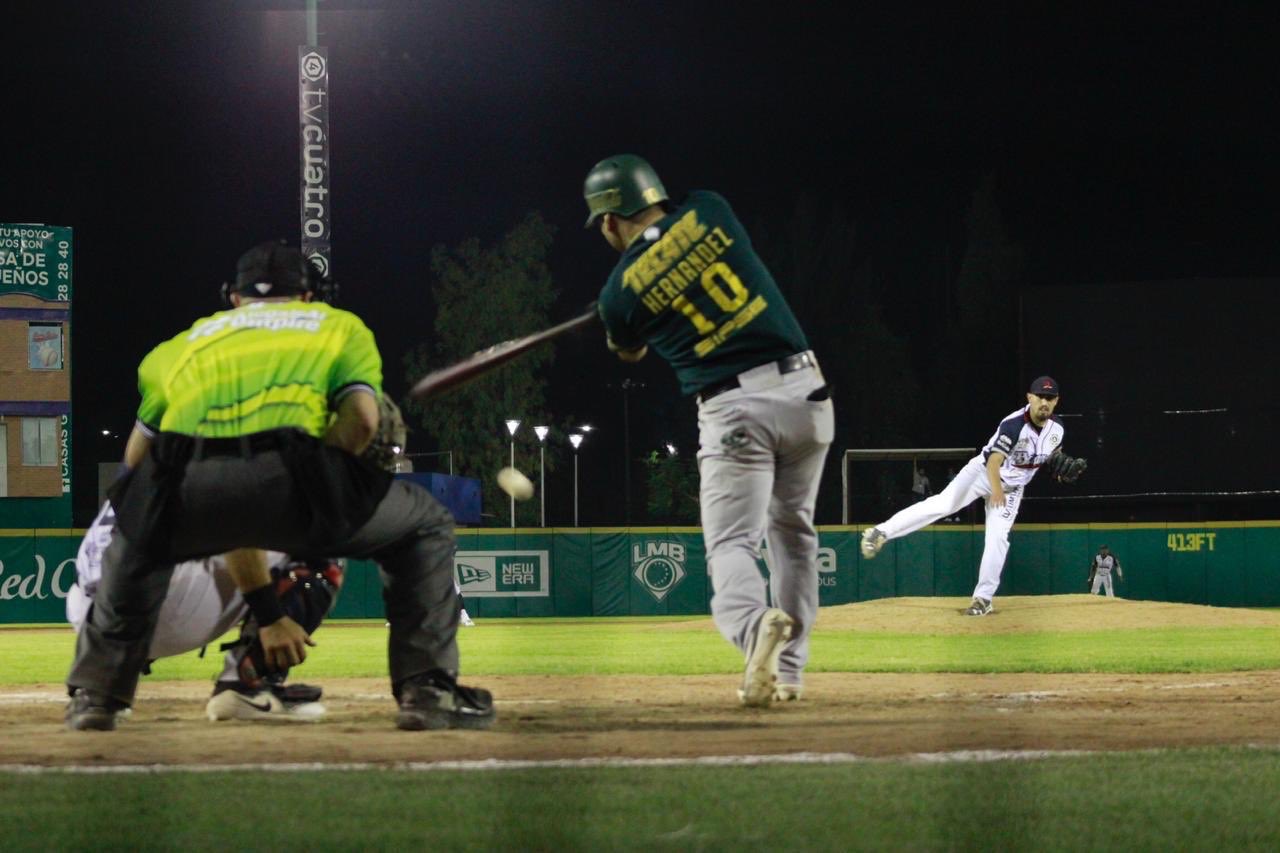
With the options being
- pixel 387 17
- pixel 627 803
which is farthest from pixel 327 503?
pixel 387 17

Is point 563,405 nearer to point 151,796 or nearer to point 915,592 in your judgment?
point 915,592

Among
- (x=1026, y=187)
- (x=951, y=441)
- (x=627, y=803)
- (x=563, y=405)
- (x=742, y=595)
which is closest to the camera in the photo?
(x=627, y=803)

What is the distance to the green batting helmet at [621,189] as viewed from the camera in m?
5.83

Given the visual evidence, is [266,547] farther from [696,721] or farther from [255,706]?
[696,721]

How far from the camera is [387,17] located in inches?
1166

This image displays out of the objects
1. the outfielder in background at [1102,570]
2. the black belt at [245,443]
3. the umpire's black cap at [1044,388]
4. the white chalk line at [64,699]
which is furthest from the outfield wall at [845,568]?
the black belt at [245,443]

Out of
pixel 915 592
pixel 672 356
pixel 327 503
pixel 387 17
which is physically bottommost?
pixel 915 592

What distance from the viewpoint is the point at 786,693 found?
6.12 m

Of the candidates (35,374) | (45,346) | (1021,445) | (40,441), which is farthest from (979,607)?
(40,441)

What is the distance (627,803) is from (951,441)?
60894 mm

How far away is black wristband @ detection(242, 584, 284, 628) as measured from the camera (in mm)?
5016

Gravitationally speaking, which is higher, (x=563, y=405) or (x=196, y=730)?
(x=563, y=405)

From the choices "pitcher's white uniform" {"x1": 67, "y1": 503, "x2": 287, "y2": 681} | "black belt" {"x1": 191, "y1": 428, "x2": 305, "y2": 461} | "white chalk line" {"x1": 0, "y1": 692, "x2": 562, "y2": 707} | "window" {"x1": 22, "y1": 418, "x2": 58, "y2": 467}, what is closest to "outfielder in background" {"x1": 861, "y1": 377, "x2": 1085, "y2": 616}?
"white chalk line" {"x1": 0, "y1": 692, "x2": 562, "y2": 707}

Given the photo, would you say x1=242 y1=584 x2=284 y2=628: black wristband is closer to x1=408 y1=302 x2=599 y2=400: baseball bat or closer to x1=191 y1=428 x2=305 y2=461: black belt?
x1=191 y1=428 x2=305 y2=461: black belt
